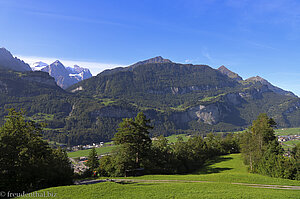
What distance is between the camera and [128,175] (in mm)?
41094

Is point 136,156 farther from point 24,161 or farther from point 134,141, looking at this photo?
point 24,161

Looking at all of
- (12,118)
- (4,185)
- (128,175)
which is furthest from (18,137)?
(128,175)

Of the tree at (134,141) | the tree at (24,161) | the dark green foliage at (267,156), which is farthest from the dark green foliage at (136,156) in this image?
the dark green foliage at (267,156)

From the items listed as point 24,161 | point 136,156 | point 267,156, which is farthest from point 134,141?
point 267,156

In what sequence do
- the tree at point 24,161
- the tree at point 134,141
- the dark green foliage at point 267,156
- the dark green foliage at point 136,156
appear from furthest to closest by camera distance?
the tree at point 134,141, the dark green foliage at point 136,156, the dark green foliage at point 267,156, the tree at point 24,161

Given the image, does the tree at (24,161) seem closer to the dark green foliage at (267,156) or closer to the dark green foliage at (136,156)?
the dark green foliage at (136,156)

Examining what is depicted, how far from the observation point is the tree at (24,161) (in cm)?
2558

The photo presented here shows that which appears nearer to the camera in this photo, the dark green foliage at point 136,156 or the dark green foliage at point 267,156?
the dark green foliage at point 267,156

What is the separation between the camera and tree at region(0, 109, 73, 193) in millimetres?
25578

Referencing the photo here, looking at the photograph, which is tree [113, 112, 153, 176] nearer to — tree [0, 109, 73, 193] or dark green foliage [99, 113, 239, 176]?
dark green foliage [99, 113, 239, 176]

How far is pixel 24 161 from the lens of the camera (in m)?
29.1

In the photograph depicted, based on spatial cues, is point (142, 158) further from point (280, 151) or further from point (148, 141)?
point (280, 151)

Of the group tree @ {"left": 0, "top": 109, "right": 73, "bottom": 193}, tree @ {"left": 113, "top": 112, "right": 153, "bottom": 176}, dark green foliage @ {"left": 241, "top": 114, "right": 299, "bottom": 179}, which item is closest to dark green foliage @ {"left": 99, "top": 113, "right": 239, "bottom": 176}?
tree @ {"left": 113, "top": 112, "right": 153, "bottom": 176}

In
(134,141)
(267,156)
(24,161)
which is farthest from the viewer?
(267,156)
